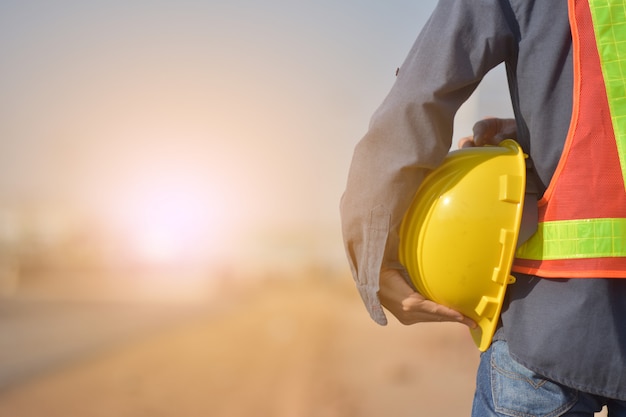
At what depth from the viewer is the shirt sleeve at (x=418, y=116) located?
1457mm

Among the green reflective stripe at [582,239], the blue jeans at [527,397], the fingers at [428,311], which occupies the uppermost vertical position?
the green reflective stripe at [582,239]

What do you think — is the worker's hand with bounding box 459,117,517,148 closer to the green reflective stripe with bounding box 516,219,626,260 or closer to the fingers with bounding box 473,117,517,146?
the fingers with bounding box 473,117,517,146

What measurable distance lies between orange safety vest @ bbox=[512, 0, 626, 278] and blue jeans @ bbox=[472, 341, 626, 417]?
0.24 m

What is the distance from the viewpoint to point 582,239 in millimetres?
1375

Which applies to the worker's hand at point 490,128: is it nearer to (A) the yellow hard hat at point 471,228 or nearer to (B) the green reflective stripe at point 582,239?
(A) the yellow hard hat at point 471,228

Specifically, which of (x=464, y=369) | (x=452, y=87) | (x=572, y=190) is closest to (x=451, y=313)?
(x=572, y=190)

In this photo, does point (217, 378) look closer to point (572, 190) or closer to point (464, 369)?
point (464, 369)

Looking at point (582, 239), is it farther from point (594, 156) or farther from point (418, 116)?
point (418, 116)

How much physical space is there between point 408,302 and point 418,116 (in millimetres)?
458

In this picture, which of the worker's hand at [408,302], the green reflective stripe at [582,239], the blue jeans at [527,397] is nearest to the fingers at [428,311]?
the worker's hand at [408,302]

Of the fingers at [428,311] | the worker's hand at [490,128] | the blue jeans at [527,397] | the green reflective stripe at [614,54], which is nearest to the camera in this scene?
the green reflective stripe at [614,54]

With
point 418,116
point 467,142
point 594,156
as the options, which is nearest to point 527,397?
point 594,156

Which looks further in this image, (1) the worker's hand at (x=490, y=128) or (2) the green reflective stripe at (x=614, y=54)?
(1) the worker's hand at (x=490, y=128)

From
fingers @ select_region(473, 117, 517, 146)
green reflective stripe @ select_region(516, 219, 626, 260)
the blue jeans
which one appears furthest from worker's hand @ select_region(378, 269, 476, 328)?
fingers @ select_region(473, 117, 517, 146)
